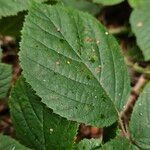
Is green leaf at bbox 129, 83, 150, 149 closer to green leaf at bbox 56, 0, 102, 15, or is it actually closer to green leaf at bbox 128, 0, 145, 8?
green leaf at bbox 128, 0, 145, 8

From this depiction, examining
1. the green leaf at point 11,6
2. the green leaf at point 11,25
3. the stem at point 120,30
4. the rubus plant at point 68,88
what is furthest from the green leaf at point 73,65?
the stem at point 120,30

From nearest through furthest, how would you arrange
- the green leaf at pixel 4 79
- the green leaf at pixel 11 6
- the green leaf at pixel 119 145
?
the green leaf at pixel 119 145
the green leaf at pixel 4 79
the green leaf at pixel 11 6

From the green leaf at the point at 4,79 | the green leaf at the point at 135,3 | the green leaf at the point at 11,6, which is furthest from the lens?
the green leaf at the point at 135,3

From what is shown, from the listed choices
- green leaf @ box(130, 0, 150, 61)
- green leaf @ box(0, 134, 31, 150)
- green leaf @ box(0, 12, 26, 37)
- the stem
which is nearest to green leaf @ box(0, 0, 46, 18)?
green leaf @ box(0, 12, 26, 37)

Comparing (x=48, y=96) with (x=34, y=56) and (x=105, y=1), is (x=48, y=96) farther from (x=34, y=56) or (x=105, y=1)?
(x=105, y=1)

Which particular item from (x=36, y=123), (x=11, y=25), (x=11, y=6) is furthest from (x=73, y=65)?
(x=11, y=25)

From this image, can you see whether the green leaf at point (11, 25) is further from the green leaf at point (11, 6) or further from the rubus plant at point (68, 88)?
the rubus plant at point (68, 88)

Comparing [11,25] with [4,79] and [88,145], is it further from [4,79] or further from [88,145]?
[88,145]
